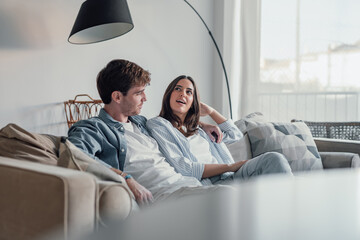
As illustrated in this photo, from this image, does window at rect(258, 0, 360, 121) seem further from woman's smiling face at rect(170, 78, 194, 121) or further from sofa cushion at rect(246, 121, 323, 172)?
woman's smiling face at rect(170, 78, 194, 121)

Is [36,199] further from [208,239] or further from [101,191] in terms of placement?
[208,239]

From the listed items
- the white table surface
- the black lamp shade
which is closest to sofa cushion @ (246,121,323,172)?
the black lamp shade

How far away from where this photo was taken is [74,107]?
382cm

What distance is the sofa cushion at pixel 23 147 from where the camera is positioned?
161 centimetres

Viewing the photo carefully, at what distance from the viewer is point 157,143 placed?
222cm

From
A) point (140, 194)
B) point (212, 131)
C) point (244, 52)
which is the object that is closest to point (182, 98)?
point (212, 131)

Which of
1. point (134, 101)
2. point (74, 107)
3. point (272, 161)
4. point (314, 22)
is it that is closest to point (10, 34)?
point (74, 107)

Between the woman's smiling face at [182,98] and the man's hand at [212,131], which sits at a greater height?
the woman's smiling face at [182,98]

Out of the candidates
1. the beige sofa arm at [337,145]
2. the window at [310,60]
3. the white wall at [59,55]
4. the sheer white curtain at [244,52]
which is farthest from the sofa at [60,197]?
the window at [310,60]

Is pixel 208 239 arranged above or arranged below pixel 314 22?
below

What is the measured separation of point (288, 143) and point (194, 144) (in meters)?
0.67

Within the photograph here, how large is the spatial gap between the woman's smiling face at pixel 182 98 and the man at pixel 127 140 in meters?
0.20

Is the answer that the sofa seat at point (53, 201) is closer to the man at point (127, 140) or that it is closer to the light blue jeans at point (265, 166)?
the man at point (127, 140)

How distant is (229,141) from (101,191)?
144cm
